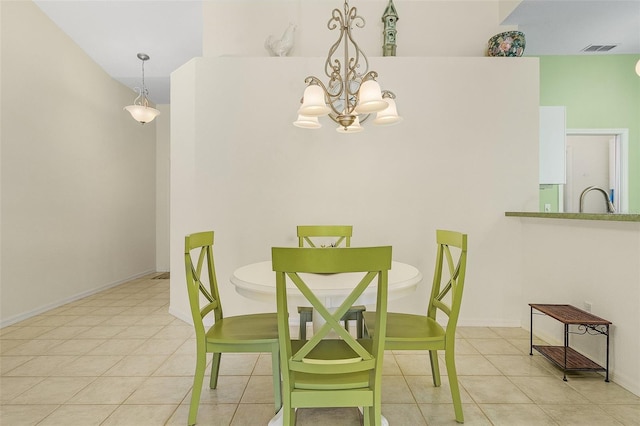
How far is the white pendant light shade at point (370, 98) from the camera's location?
70.6 inches

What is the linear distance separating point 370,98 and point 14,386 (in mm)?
2818

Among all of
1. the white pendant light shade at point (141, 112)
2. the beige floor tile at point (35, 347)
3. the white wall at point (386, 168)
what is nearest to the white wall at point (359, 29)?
→ the white wall at point (386, 168)

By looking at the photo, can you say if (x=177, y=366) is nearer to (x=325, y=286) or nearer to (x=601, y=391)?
(x=325, y=286)

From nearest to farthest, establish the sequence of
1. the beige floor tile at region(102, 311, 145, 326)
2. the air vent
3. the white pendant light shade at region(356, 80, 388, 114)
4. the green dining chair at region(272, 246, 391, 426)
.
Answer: the green dining chair at region(272, 246, 391, 426) < the white pendant light shade at region(356, 80, 388, 114) < the beige floor tile at region(102, 311, 145, 326) < the air vent

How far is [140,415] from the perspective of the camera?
71.6 inches

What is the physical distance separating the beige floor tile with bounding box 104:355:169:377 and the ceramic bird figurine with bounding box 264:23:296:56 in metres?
2.90

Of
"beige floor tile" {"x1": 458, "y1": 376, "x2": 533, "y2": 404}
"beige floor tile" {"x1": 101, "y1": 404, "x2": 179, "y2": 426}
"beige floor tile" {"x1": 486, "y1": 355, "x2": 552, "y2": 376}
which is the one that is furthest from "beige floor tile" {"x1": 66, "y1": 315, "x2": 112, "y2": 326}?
"beige floor tile" {"x1": 486, "y1": 355, "x2": 552, "y2": 376}

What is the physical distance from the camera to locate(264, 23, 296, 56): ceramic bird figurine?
3262mm

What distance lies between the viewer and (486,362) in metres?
2.44

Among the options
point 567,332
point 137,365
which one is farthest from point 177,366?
point 567,332

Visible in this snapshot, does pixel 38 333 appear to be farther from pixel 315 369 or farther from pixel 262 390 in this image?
pixel 315 369

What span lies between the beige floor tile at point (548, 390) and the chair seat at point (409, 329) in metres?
0.77

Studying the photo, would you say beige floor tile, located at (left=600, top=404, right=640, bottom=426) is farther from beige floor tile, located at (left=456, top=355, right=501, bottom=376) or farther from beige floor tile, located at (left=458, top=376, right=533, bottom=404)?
beige floor tile, located at (left=456, top=355, right=501, bottom=376)

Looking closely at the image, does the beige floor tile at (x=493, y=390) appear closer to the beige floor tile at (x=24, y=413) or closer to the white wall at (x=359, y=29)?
the beige floor tile at (x=24, y=413)
